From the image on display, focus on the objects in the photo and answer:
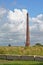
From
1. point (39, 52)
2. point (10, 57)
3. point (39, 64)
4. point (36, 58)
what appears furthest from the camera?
point (39, 52)

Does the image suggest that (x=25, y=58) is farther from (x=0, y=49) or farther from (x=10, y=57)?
(x=0, y=49)

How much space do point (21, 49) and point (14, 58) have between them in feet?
32.1

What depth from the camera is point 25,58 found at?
2747 centimetres

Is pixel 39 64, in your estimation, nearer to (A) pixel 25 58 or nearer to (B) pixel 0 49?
(A) pixel 25 58

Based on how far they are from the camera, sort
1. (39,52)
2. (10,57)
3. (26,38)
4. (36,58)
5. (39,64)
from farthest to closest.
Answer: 1. (26,38)
2. (39,52)
3. (10,57)
4. (36,58)
5. (39,64)

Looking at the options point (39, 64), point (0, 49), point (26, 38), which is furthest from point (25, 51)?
point (26, 38)

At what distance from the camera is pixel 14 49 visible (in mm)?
37750

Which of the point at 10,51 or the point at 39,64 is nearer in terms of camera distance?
the point at 39,64

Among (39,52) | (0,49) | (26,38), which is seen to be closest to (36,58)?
(39,52)

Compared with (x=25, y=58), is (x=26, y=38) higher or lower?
higher

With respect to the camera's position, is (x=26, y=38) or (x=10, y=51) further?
(x=26, y=38)

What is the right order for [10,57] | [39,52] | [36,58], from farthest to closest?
1. [39,52]
2. [10,57]
3. [36,58]

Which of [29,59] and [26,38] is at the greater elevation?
[26,38]

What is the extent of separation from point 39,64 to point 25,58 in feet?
19.7
